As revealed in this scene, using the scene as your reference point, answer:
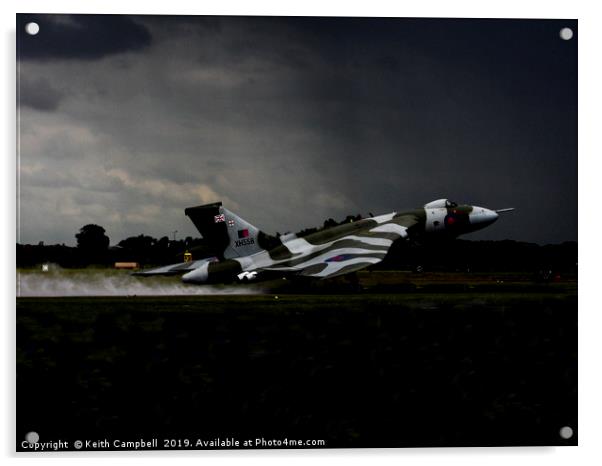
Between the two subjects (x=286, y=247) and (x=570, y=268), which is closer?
(x=570, y=268)

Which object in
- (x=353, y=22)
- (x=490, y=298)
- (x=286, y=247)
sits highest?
(x=353, y=22)

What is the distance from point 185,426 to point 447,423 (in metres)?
2.51

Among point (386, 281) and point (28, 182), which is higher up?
point (28, 182)

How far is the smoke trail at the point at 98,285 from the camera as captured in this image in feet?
21.8

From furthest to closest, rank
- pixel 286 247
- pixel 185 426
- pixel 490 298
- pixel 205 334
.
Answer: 1. pixel 286 247
2. pixel 490 298
3. pixel 205 334
4. pixel 185 426

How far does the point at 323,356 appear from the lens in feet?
21.3

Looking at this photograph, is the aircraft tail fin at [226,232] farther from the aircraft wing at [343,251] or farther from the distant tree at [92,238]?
the distant tree at [92,238]

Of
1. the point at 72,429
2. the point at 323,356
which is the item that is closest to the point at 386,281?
the point at 323,356

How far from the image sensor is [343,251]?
9039mm

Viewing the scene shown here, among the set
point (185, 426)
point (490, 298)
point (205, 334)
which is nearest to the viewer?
point (185, 426)

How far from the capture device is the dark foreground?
20.4 feet

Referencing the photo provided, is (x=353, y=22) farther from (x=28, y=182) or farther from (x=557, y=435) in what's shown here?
(x=557, y=435)

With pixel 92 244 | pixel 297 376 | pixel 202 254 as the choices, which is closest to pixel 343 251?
pixel 202 254

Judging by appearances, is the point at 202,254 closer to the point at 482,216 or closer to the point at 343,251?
the point at 343,251
